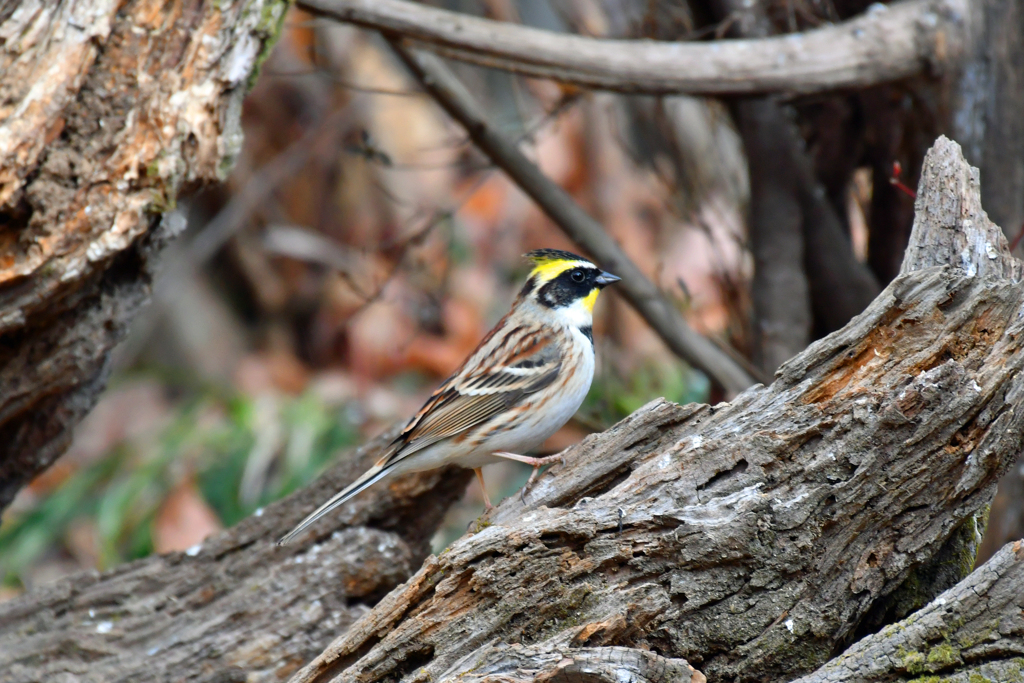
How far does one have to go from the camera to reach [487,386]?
4582mm

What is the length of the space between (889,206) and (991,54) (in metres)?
1.05

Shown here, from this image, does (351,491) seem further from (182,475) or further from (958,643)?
(182,475)

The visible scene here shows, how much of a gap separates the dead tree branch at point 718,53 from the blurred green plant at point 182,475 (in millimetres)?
4037

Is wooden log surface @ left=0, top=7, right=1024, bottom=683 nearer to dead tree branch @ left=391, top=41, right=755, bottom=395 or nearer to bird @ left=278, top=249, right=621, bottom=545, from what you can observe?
bird @ left=278, top=249, right=621, bottom=545

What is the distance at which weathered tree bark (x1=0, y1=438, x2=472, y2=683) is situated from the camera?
4172mm

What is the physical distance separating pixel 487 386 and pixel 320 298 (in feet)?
21.0

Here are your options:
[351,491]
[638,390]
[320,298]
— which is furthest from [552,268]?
[320,298]

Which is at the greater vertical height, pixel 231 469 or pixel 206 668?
pixel 231 469

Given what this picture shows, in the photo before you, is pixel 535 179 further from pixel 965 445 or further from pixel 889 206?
pixel 965 445

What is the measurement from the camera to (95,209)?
3.68 metres

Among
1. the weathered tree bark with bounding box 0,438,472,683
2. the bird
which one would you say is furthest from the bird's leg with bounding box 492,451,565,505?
the weathered tree bark with bounding box 0,438,472,683

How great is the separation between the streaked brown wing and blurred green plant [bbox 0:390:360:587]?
10.2ft

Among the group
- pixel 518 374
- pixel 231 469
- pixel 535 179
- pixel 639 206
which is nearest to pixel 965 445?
pixel 518 374

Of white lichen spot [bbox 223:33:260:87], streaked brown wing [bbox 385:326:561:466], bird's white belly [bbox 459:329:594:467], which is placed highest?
white lichen spot [bbox 223:33:260:87]
